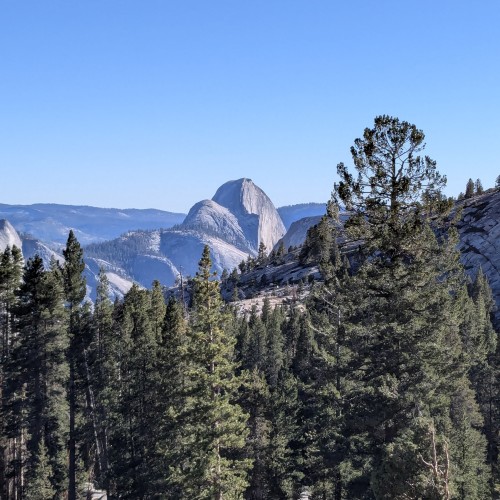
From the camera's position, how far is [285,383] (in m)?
50.1

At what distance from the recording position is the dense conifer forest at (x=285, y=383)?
2044 centimetres

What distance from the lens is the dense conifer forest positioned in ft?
67.1

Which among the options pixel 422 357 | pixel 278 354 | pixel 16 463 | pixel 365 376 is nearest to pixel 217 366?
pixel 365 376

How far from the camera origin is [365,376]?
21344 mm

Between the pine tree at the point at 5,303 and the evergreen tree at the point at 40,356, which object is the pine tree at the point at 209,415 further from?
the pine tree at the point at 5,303

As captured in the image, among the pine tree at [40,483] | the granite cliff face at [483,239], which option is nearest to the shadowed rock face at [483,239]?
the granite cliff face at [483,239]

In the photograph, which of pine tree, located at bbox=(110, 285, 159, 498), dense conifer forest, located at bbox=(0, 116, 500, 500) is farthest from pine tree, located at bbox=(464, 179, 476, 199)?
pine tree, located at bbox=(110, 285, 159, 498)

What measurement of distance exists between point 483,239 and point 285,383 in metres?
95.9

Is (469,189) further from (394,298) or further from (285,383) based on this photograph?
(394,298)

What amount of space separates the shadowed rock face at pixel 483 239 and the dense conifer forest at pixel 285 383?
54.0 metres

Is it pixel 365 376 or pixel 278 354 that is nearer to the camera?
pixel 365 376

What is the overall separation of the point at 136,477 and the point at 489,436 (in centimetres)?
4002

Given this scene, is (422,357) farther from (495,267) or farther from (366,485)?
(495,267)

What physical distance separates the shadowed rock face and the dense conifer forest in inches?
2125
